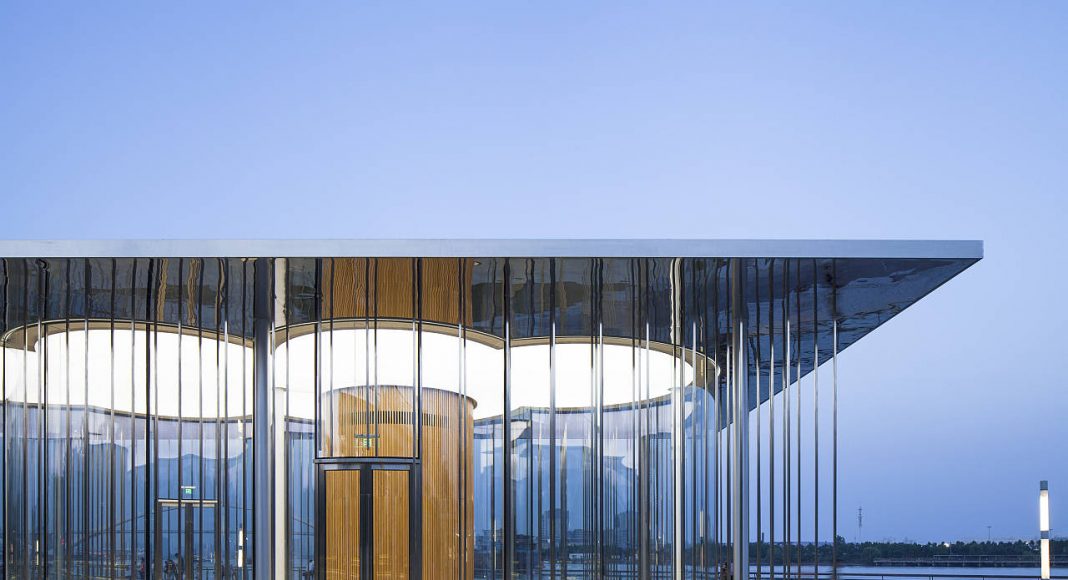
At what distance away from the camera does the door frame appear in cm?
1251

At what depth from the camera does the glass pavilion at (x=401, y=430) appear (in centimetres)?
1222

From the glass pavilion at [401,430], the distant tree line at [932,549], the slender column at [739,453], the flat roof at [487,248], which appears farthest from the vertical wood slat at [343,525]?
the distant tree line at [932,549]

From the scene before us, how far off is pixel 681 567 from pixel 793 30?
27689 mm

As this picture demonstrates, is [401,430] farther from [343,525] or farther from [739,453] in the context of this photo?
[739,453]

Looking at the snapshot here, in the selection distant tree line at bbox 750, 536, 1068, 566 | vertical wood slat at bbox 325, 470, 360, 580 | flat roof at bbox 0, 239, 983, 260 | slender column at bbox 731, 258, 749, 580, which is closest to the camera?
flat roof at bbox 0, 239, 983, 260

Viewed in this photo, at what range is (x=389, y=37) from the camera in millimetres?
39125

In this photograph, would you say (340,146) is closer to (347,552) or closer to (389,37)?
(389,37)

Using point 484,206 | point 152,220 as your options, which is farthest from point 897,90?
point 152,220

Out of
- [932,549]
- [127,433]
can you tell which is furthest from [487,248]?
[932,549]

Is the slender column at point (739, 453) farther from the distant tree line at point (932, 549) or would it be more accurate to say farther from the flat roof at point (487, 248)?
the distant tree line at point (932, 549)

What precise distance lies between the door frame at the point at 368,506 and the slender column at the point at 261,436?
58 centimetres

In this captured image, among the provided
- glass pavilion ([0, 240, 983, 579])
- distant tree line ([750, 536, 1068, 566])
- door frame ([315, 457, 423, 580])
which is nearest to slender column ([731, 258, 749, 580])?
glass pavilion ([0, 240, 983, 579])

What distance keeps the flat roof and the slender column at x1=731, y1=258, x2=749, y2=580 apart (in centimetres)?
170

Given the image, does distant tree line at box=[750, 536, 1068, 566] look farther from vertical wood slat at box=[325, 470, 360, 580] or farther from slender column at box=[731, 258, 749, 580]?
vertical wood slat at box=[325, 470, 360, 580]
